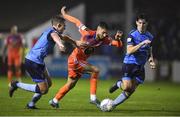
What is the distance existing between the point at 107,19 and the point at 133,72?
27.0 metres

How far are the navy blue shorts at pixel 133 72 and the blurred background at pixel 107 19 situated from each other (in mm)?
15176

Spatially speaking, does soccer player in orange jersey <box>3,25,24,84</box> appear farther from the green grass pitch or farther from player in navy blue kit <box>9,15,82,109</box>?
player in navy blue kit <box>9,15,82,109</box>

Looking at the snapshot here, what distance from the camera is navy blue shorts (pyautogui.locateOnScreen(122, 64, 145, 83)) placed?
1396 centimetres

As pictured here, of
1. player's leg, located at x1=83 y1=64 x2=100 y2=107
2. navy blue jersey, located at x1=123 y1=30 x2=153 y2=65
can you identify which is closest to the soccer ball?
player's leg, located at x1=83 y1=64 x2=100 y2=107

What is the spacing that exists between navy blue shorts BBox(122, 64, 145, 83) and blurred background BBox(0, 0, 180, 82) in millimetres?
15176

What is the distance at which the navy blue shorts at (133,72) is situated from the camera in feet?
45.8

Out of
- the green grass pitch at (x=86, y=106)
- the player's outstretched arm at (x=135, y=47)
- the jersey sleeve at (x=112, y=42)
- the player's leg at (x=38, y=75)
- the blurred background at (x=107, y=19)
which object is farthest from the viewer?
the blurred background at (x=107, y=19)

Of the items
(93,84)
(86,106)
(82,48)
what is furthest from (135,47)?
(86,106)

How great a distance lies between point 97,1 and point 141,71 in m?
27.8

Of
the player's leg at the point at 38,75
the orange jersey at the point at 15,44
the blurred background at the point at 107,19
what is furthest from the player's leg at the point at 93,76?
the blurred background at the point at 107,19

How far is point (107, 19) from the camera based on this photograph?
4088cm

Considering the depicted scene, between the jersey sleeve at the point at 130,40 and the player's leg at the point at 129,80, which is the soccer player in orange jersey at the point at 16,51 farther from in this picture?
the jersey sleeve at the point at 130,40

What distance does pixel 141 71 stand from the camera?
14148mm

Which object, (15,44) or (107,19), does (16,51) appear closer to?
(15,44)
